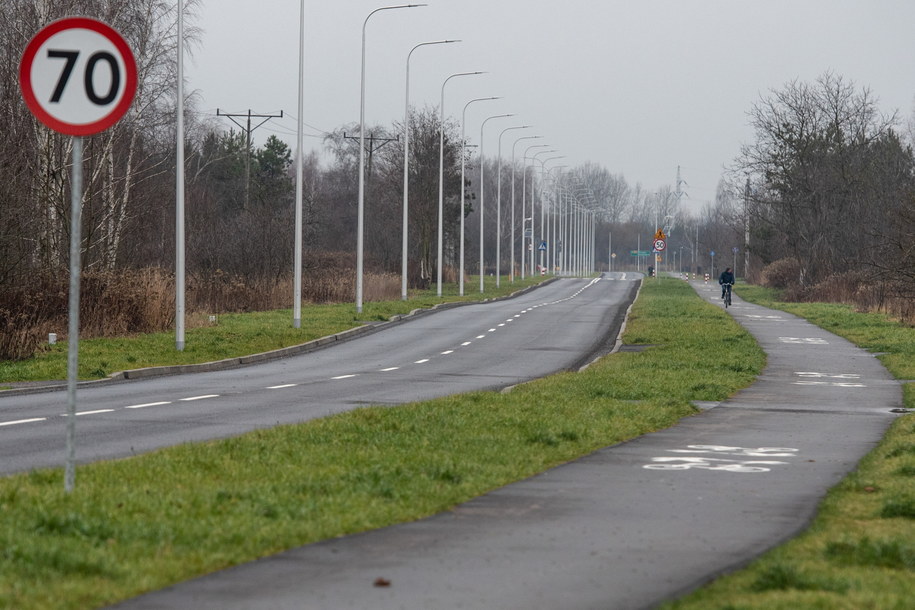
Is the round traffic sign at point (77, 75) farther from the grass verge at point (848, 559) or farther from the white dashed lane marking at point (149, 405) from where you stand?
the white dashed lane marking at point (149, 405)

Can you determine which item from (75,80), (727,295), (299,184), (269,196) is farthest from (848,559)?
(269,196)

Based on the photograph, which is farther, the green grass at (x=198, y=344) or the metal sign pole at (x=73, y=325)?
the green grass at (x=198, y=344)

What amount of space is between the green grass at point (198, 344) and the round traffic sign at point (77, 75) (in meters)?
13.3

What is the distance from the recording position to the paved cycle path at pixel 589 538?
6062mm

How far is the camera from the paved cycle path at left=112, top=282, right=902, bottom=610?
606 centimetres

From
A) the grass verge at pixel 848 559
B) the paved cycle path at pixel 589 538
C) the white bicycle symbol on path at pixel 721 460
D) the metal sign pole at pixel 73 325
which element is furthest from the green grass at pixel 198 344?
the grass verge at pixel 848 559

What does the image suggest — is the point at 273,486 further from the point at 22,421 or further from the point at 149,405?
the point at 149,405

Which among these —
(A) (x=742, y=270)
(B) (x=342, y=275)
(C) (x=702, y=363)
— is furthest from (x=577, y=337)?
(A) (x=742, y=270)

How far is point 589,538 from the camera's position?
763cm

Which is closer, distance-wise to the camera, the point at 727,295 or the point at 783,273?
the point at 727,295

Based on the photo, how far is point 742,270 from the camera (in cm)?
11312

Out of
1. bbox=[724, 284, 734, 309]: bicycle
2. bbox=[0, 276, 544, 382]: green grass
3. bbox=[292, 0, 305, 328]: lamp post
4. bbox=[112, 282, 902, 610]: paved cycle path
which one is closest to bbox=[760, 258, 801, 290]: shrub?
bbox=[724, 284, 734, 309]: bicycle

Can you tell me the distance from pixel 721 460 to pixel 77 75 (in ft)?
21.9

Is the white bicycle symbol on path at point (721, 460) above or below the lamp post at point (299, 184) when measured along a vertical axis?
below
